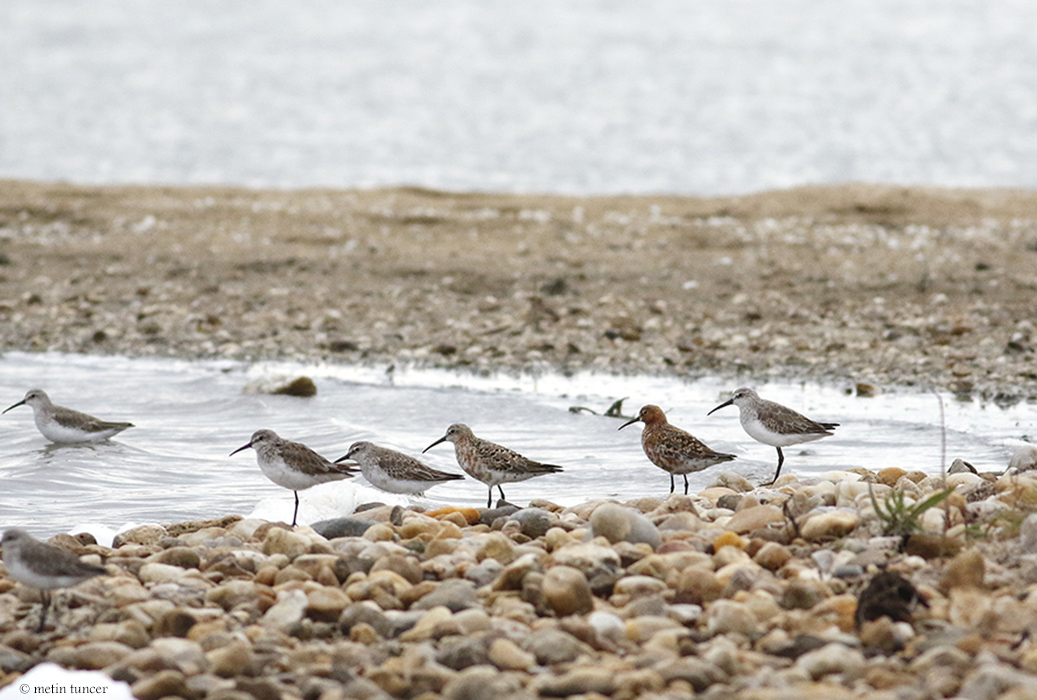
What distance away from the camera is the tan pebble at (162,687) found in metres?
4.47

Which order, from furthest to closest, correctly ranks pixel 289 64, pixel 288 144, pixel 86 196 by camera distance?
pixel 289 64 < pixel 288 144 < pixel 86 196

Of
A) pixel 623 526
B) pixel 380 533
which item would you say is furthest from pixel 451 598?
pixel 380 533

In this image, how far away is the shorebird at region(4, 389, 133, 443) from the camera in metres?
10.2

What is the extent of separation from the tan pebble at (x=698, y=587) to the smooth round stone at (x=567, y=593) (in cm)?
43

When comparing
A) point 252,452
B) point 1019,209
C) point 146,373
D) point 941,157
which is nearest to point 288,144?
point 941,157

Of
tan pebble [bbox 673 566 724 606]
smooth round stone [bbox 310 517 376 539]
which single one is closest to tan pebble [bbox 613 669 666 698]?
tan pebble [bbox 673 566 724 606]

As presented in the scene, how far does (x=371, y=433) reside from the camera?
34.4 ft

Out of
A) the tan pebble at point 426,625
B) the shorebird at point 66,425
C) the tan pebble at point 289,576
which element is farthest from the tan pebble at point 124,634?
the shorebird at point 66,425

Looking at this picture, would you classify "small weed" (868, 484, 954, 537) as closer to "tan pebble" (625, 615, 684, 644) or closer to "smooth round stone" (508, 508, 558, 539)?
"tan pebble" (625, 615, 684, 644)

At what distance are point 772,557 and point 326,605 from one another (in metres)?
2.18

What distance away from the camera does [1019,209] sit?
22.0 m

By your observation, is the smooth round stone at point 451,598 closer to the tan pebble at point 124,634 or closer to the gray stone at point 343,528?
the tan pebble at point 124,634

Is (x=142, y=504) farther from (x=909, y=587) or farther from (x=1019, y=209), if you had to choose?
(x=1019, y=209)

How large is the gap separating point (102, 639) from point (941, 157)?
107ft
